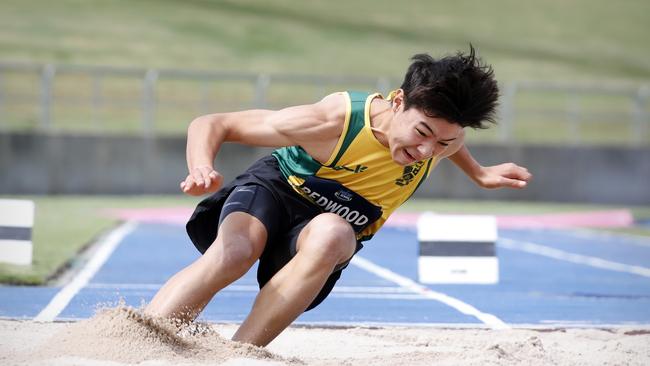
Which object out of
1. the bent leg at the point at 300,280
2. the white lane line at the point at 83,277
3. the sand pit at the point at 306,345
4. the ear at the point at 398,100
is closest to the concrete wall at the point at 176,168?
the white lane line at the point at 83,277

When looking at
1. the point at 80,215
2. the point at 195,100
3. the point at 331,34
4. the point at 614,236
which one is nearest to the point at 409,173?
the point at 614,236

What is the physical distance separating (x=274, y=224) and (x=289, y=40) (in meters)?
40.9

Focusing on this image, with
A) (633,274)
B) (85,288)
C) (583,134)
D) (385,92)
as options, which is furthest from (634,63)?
(85,288)

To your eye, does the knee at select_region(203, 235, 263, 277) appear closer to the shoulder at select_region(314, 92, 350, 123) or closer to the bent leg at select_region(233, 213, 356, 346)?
the bent leg at select_region(233, 213, 356, 346)

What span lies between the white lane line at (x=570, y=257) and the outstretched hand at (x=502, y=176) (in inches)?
219

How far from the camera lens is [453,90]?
559 cm

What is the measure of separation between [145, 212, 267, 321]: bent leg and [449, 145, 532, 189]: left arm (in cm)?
146

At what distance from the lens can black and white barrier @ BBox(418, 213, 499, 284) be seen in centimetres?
983

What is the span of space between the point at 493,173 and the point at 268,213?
4.50 feet

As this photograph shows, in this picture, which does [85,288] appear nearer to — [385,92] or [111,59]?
[385,92]

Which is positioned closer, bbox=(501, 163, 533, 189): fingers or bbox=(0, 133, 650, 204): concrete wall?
bbox=(501, 163, 533, 189): fingers

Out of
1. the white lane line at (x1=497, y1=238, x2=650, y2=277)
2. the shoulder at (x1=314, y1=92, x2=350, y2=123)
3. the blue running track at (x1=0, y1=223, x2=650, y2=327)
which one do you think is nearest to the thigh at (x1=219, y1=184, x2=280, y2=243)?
the shoulder at (x1=314, y1=92, x2=350, y2=123)

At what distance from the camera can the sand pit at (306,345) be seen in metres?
5.31

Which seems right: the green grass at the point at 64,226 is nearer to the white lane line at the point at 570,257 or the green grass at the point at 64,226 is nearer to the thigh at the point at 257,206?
the thigh at the point at 257,206
